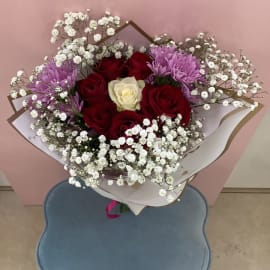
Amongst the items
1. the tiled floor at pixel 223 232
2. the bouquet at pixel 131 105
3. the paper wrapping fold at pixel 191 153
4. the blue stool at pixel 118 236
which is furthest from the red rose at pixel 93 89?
the tiled floor at pixel 223 232

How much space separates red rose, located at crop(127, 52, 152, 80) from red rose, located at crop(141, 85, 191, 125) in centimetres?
4

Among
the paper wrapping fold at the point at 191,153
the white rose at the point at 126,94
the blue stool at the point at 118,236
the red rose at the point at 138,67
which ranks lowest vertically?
the blue stool at the point at 118,236

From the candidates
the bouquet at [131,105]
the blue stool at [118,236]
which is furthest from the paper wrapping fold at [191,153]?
the blue stool at [118,236]

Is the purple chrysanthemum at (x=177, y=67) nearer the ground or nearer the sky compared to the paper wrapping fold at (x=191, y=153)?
nearer the sky

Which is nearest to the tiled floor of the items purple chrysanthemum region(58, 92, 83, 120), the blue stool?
the blue stool

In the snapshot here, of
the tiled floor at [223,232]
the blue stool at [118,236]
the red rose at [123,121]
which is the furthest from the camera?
the tiled floor at [223,232]

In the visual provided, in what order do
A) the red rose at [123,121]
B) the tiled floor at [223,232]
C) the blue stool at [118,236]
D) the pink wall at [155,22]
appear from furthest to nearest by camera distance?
the tiled floor at [223,232] < the blue stool at [118,236] < the pink wall at [155,22] < the red rose at [123,121]

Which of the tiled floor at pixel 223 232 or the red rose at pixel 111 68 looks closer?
the red rose at pixel 111 68

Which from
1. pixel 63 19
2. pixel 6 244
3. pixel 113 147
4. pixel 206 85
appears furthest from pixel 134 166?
pixel 6 244

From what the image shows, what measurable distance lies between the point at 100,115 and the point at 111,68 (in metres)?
0.10

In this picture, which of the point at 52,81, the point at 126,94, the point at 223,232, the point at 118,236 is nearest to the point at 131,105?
the point at 126,94

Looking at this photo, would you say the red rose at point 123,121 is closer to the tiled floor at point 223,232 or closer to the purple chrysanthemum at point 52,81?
the purple chrysanthemum at point 52,81

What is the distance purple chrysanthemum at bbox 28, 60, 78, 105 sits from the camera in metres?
0.90

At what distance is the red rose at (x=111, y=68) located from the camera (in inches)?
36.1
